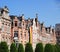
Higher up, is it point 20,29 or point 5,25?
point 5,25

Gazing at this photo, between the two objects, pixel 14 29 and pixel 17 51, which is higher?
pixel 14 29

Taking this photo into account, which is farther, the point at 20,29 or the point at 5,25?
the point at 20,29

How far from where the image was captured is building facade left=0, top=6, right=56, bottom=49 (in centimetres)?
6288

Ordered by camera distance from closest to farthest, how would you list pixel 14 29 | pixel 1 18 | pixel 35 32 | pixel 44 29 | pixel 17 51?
pixel 17 51 → pixel 1 18 → pixel 14 29 → pixel 35 32 → pixel 44 29

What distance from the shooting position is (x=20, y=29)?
229 feet

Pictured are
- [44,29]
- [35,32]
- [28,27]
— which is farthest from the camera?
A: [44,29]

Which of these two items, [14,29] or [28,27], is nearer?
[14,29]

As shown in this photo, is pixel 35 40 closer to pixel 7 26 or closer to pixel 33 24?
pixel 33 24

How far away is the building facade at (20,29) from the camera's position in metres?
62.9

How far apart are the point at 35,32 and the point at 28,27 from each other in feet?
17.4

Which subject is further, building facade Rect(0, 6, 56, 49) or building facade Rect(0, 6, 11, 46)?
building facade Rect(0, 6, 56, 49)

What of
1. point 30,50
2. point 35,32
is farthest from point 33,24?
point 30,50

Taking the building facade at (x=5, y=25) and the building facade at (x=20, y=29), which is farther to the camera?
the building facade at (x=20, y=29)

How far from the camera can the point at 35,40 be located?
7806cm
